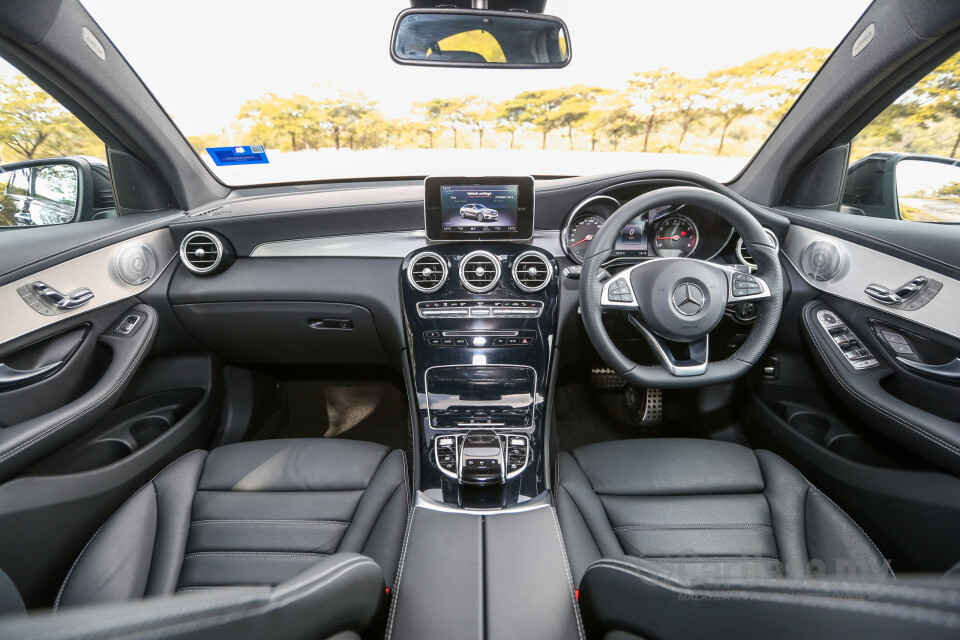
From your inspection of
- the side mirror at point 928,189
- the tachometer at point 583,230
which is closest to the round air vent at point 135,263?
the tachometer at point 583,230

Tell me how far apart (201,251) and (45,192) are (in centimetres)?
70

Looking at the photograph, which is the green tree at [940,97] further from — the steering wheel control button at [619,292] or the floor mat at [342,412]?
the floor mat at [342,412]

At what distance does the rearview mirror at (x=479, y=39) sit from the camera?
2037 mm

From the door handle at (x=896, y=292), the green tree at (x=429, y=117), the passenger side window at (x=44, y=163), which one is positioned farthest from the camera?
the green tree at (x=429, y=117)

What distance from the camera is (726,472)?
1667 mm

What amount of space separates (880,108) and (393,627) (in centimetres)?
250

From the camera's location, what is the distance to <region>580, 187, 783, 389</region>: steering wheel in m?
1.64

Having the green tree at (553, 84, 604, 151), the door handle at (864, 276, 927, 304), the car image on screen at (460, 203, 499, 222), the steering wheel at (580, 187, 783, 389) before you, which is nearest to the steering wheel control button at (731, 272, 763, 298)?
the steering wheel at (580, 187, 783, 389)

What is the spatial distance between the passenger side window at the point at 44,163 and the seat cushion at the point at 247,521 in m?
1.29

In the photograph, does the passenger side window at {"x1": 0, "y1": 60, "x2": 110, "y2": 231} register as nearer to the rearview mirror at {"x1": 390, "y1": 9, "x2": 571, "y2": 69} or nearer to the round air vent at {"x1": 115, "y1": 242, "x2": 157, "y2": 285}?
the round air vent at {"x1": 115, "y1": 242, "x2": 157, "y2": 285}

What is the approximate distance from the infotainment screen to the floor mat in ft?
4.22

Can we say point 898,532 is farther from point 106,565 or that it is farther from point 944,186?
point 106,565

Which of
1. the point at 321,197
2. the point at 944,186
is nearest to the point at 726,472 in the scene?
the point at 944,186

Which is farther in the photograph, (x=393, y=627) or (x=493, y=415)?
(x=493, y=415)
